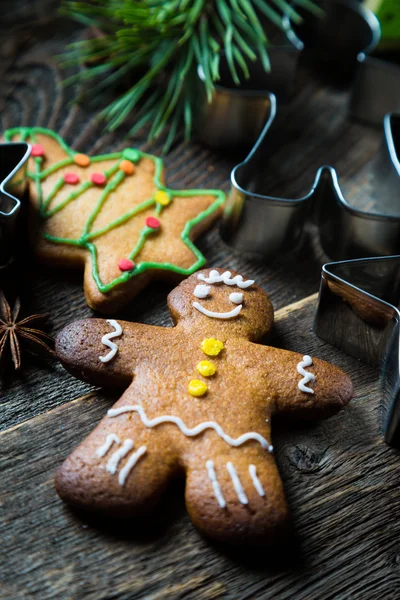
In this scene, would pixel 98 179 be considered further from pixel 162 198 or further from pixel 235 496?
pixel 235 496

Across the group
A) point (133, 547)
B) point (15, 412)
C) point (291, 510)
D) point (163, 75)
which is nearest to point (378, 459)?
point (291, 510)

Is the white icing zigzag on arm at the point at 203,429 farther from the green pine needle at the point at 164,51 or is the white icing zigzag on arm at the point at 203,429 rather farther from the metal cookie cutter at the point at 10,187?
the green pine needle at the point at 164,51

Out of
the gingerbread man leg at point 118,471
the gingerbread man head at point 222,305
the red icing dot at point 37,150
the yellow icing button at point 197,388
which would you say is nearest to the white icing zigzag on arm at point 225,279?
the gingerbread man head at point 222,305

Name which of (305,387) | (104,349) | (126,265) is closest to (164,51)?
(126,265)

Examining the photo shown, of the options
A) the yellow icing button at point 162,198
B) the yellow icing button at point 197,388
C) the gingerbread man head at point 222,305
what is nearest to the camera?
the yellow icing button at point 197,388

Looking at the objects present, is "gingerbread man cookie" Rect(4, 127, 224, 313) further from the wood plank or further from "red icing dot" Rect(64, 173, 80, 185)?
the wood plank

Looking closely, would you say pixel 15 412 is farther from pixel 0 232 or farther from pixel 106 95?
pixel 106 95
